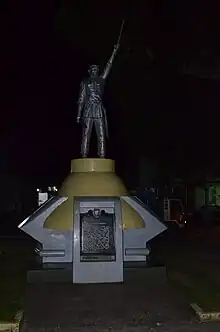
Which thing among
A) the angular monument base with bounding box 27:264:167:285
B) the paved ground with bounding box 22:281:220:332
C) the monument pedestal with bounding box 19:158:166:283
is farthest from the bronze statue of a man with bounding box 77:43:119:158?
the paved ground with bounding box 22:281:220:332

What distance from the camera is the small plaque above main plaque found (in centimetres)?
1171

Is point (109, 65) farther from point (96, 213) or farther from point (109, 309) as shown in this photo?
point (109, 309)

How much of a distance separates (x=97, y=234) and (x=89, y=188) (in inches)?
46.9

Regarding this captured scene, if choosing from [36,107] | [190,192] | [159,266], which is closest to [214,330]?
[159,266]

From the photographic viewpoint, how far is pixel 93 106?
13.3 meters

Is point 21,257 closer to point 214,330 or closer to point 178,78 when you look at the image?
point 214,330

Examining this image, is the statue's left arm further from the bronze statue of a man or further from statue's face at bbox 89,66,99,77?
statue's face at bbox 89,66,99,77

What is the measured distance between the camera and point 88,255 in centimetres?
1159

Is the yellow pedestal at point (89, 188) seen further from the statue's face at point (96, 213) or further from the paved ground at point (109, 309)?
the paved ground at point (109, 309)

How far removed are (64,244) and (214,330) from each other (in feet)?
15.9

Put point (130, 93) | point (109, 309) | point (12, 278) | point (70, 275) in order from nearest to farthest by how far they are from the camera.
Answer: point (109, 309) → point (70, 275) → point (12, 278) → point (130, 93)

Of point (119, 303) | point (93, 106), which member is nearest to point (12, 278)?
point (119, 303)

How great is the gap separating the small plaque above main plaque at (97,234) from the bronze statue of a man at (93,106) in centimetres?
200

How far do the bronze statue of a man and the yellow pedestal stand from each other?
453 millimetres
